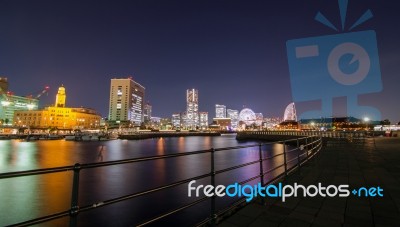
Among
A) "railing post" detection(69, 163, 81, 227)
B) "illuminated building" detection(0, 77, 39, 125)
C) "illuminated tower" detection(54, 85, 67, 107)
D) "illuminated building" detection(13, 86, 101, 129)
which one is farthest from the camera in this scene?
"illuminated tower" detection(54, 85, 67, 107)

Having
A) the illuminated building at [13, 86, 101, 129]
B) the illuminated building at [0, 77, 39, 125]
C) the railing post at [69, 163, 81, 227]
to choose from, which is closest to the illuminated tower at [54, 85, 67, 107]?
the illuminated building at [13, 86, 101, 129]

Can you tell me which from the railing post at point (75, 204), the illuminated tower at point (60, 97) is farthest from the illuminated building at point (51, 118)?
the railing post at point (75, 204)

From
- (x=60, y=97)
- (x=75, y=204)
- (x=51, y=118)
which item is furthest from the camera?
(x=60, y=97)

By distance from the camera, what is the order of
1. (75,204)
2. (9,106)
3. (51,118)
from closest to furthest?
(75,204) → (51,118) → (9,106)

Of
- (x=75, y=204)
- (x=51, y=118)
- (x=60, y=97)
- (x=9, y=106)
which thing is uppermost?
(x=60, y=97)

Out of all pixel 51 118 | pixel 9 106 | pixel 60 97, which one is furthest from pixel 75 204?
pixel 9 106

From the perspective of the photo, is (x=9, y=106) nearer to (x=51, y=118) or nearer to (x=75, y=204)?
(x=51, y=118)

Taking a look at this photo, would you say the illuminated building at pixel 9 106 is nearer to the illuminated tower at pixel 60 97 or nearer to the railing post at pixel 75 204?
the illuminated tower at pixel 60 97

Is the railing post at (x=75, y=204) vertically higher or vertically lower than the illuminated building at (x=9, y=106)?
lower

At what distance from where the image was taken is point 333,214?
5.04 metres

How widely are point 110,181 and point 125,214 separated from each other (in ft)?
33.5

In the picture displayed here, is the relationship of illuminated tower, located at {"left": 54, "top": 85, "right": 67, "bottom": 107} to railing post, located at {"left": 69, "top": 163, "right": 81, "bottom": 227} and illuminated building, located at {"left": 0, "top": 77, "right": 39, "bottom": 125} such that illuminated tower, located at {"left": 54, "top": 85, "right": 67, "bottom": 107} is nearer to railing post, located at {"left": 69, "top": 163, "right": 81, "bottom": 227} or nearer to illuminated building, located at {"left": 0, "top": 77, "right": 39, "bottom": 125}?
illuminated building, located at {"left": 0, "top": 77, "right": 39, "bottom": 125}

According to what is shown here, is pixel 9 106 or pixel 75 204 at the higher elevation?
pixel 9 106

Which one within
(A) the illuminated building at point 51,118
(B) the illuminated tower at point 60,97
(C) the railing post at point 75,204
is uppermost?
(B) the illuminated tower at point 60,97
